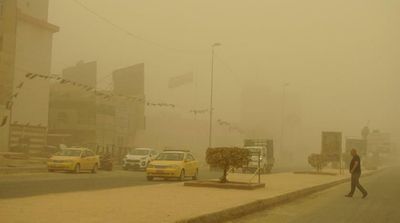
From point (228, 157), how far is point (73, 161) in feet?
42.2

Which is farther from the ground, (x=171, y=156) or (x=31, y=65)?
(x=31, y=65)

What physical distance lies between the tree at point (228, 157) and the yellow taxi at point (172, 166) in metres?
5.42

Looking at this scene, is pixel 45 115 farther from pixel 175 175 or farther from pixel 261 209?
pixel 261 209

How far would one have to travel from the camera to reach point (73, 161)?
2992 cm

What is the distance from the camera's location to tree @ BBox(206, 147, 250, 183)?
2031 cm

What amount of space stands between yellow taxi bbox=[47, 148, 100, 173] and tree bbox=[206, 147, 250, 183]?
1210 cm

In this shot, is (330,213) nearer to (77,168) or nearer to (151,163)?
(151,163)

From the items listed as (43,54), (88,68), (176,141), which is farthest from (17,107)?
(176,141)

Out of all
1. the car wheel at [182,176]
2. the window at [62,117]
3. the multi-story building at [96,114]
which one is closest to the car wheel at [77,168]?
the car wheel at [182,176]

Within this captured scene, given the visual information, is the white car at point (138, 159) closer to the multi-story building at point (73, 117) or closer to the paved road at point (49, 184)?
the paved road at point (49, 184)

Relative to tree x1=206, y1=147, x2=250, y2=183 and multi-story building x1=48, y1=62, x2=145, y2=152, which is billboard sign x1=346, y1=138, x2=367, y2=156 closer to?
multi-story building x1=48, y1=62, x2=145, y2=152

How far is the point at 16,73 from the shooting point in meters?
56.3

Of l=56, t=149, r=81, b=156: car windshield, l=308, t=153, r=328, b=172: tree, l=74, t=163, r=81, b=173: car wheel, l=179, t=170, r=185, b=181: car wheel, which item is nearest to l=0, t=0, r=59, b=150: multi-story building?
l=56, t=149, r=81, b=156: car windshield

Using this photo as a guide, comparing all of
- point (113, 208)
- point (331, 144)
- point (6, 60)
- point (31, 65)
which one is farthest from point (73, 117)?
point (113, 208)
